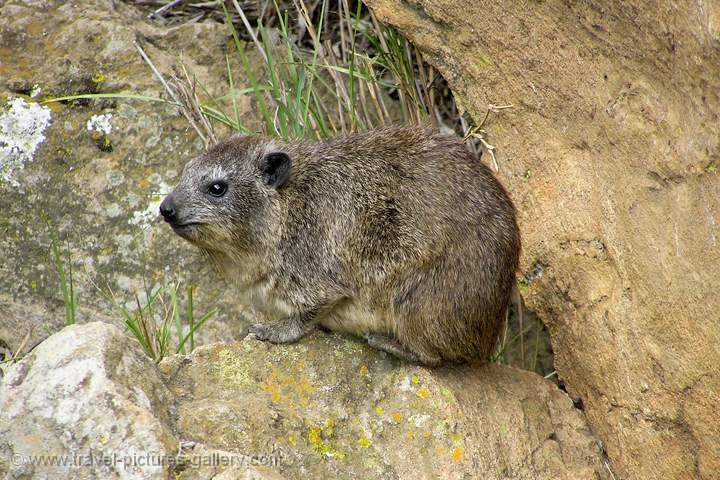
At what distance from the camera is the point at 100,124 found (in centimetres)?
659

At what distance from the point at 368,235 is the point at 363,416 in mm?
1010

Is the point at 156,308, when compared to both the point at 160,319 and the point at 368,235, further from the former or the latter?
the point at 368,235

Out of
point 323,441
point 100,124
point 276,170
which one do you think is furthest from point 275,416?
point 100,124

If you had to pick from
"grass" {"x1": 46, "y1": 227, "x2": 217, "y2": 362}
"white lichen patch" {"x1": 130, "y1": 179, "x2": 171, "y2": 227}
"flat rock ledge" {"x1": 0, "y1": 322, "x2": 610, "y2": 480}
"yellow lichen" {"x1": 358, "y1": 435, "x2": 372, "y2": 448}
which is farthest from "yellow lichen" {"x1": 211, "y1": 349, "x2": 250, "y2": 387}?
"white lichen patch" {"x1": 130, "y1": 179, "x2": 171, "y2": 227}

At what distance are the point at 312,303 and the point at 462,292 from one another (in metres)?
0.81

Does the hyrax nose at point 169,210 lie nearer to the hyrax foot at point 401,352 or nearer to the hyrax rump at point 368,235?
the hyrax rump at point 368,235

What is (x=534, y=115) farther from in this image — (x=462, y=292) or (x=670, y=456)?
(x=670, y=456)

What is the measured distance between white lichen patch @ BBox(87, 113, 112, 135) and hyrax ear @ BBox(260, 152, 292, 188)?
6.15 feet

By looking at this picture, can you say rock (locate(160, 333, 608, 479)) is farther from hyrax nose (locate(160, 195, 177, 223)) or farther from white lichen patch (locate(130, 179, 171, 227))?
white lichen patch (locate(130, 179, 171, 227))

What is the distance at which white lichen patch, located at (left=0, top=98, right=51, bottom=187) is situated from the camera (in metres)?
6.38

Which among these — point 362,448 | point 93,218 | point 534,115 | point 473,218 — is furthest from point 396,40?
point 362,448

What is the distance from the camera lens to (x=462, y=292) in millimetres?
4914

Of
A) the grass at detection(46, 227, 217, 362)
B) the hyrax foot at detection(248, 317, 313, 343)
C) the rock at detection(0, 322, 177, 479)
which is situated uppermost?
the rock at detection(0, 322, 177, 479)

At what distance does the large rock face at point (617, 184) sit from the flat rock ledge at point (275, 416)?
0.42 meters
